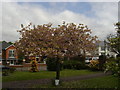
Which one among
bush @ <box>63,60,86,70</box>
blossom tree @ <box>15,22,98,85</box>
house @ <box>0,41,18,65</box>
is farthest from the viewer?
house @ <box>0,41,18,65</box>

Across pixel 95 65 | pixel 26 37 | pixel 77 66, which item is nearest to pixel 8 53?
pixel 77 66

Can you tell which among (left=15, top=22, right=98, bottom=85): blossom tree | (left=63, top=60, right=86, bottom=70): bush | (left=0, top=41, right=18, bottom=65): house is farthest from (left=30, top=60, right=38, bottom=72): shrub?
(left=0, top=41, right=18, bottom=65): house

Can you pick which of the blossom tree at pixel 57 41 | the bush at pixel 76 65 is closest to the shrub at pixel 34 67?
the bush at pixel 76 65

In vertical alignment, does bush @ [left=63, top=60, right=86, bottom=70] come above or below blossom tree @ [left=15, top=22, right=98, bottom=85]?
below

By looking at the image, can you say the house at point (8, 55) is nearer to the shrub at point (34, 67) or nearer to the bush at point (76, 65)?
the shrub at point (34, 67)

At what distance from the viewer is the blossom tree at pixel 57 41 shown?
10.7 meters

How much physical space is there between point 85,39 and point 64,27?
5.52 ft

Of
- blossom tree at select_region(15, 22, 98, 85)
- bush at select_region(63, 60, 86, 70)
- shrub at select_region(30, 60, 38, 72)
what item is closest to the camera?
blossom tree at select_region(15, 22, 98, 85)

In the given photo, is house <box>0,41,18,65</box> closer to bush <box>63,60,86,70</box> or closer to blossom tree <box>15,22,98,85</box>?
bush <box>63,60,86,70</box>

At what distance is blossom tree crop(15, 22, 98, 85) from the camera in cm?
1067

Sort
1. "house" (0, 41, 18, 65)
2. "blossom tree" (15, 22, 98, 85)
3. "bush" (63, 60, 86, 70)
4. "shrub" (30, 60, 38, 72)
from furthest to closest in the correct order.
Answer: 1. "house" (0, 41, 18, 65)
2. "bush" (63, 60, 86, 70)
3. "shrub" (30, 60, 38, 72)
4. "blossom tree" (15, 22, 98, 85)

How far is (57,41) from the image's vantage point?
35.7ft

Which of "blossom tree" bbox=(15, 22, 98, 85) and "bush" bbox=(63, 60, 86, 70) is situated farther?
"bush" bbox=(63, 60, 86, 70)

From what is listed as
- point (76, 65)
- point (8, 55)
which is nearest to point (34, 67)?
point (76, 65)
